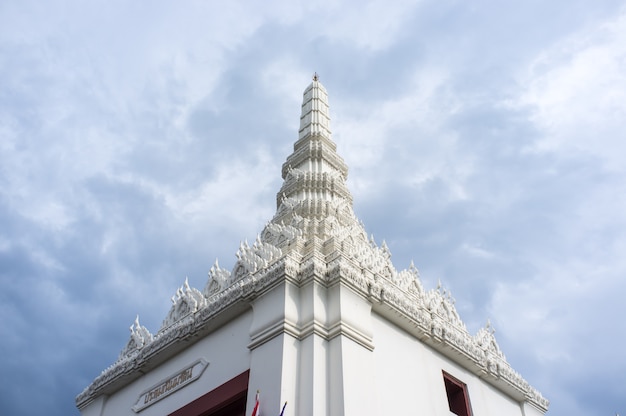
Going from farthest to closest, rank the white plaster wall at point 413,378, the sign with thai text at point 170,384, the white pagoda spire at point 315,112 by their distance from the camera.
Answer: the white pagoda spire at point 315,112, the sign with thai text at point 170,384, the white plaster wall at point 413,378

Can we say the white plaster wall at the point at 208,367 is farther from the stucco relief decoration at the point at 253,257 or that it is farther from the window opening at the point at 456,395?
the window opening at the point at 456,395

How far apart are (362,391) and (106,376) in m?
7.00

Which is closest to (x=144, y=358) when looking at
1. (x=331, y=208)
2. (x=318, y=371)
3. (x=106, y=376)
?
(x=106, y=376)

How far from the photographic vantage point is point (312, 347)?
37.7ft

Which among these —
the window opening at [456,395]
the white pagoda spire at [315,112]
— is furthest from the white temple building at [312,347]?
the white pagoda spire at [315,112]

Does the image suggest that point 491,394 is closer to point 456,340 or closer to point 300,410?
point 456,340

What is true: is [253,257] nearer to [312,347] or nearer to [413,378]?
[312,347]

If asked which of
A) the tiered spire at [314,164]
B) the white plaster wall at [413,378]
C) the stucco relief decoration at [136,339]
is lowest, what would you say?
the white plaster wall at [413,378]

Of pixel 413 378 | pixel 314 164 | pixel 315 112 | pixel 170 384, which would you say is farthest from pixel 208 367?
pixel 315 112

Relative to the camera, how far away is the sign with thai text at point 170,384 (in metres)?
13.2

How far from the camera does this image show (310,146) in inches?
818

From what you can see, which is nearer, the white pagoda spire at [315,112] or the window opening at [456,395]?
the window opening at [456,395]

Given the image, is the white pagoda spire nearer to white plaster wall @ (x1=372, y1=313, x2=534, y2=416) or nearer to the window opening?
white plaster wall @ (x1=372, y1=313, x2=534, y2=416)

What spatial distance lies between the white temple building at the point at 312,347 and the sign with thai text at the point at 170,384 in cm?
3
